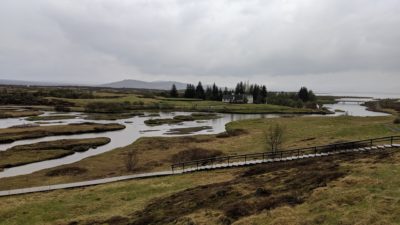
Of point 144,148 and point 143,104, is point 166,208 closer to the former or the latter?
point 144,148

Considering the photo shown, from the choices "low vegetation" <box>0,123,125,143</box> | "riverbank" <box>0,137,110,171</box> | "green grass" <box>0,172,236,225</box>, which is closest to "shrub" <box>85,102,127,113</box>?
"low vegetation" <box>0,123,125,143</box>

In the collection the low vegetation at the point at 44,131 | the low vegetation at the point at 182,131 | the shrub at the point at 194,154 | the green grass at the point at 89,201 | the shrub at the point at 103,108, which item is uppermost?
the shrub at the point at 103,108

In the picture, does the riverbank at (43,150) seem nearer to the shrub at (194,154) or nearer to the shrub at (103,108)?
the shrub at (194,154)

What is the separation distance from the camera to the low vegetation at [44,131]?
68625 mm

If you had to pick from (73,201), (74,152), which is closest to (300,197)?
(73,201)

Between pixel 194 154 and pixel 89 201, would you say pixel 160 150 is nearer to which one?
pixel 194 154

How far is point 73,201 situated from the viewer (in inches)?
1035

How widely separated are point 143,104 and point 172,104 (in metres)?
14.1

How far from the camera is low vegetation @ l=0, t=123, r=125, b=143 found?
2702 inches

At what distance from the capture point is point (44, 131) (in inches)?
3002

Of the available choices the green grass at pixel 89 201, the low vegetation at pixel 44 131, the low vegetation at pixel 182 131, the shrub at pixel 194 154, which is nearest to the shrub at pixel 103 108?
the low vegetation at pixel 44 131

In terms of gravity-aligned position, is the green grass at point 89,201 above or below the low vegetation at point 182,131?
above

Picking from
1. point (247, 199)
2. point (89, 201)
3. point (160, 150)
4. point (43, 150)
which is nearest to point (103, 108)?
point (43, 150)

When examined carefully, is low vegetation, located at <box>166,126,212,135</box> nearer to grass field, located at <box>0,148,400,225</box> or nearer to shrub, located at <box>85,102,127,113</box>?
grass field, located at <box>0,148,400,225</box>
